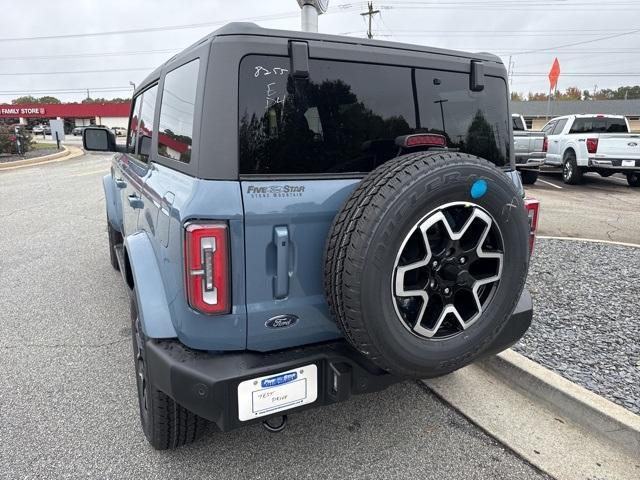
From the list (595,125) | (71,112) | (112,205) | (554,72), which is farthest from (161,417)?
(71,112)

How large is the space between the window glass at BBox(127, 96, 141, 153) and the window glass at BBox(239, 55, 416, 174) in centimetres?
217

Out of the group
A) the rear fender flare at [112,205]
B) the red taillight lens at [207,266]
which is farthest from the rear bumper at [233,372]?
the rear fender flare at [112,205]

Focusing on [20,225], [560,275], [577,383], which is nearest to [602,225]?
[560,275]

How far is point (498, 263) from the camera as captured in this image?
2.14 m

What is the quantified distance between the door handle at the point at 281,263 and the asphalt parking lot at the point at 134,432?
97 centimetres

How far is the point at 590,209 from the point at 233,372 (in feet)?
31.6

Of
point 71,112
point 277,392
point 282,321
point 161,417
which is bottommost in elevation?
point 161,417

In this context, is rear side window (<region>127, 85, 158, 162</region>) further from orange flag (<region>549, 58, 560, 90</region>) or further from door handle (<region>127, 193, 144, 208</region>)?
orange flag (<region>549, 58, 560, 90</region>)

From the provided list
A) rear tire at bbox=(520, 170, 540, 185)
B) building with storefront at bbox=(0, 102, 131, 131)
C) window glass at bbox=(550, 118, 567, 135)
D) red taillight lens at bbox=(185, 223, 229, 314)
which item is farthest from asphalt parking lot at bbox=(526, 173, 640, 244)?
building with storefront at bbox=(0, 102, 131, 131)

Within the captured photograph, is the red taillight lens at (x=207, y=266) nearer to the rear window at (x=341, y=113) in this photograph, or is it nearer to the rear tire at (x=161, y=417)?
the rear window at (x=341, y=113)

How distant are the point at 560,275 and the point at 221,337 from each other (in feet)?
13.4

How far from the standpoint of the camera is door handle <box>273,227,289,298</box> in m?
1.94

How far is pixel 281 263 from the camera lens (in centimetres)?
198

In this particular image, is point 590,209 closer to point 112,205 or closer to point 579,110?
point 112,205
